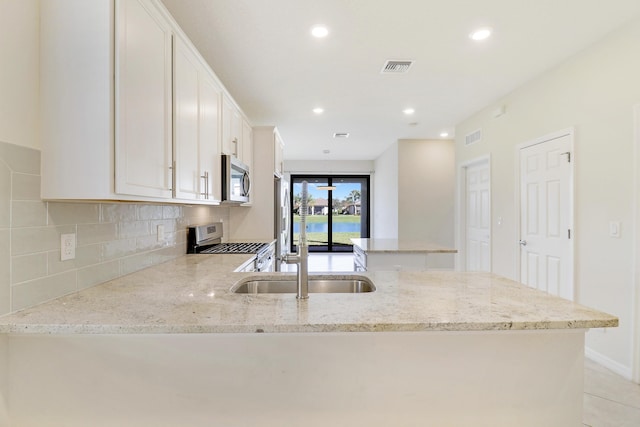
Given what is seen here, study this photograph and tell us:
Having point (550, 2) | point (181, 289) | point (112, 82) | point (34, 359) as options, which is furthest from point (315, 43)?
point (34, 359)

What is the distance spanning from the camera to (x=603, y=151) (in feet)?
8.76

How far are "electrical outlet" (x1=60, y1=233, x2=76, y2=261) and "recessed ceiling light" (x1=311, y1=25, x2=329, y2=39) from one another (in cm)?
209

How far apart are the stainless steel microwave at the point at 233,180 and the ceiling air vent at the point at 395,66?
164 centimetres

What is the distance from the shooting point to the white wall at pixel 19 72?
46.4 inches

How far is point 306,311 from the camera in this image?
3.86 feet

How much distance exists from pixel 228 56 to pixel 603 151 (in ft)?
10.4

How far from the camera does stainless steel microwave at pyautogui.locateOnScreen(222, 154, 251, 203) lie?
2.81 m

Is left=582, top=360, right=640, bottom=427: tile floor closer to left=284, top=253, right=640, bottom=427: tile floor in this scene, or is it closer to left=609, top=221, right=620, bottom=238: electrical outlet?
left=284, top=253, right=640, bottom=427: tile floor

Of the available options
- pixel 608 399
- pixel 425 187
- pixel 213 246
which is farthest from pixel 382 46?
pixel 425 187

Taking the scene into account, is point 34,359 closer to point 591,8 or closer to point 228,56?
point 228,56

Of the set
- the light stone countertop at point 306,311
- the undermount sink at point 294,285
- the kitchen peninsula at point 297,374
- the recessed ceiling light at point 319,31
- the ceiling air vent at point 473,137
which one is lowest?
the kitchen peninsula at point 297,374

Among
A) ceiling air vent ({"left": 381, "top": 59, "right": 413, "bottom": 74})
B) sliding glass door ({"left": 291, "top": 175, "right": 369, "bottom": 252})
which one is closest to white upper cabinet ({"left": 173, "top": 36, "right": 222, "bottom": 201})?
ceiling air vent ({"left": 381, "top": 59, "right": 413, "bottom": 74})

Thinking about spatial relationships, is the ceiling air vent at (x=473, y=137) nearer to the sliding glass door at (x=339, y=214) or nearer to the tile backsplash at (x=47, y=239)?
the sliding glass door at (x=339, y=214)

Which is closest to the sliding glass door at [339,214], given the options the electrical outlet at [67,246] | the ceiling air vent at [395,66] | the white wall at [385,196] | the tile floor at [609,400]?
Answer: the white wall at [385,196]
